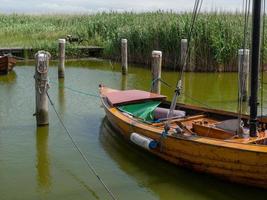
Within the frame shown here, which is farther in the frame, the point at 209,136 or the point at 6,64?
the point at 6,64

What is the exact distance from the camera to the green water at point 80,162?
7.93 meters

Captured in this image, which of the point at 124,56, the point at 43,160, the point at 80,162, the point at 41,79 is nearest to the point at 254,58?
the point at 80,162

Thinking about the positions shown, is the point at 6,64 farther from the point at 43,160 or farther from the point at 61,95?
the point at 43,160

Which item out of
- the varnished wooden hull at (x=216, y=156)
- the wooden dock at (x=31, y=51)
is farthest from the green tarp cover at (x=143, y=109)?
the wooden dock at (x=31, y=51)

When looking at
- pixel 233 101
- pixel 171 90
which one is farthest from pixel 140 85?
pixel 233 101

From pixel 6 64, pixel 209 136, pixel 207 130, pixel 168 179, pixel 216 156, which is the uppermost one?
pixel 6 64

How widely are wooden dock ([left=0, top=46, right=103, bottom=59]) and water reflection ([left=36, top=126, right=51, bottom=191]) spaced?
13.4 metres

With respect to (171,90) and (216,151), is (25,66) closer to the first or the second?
(171,90)

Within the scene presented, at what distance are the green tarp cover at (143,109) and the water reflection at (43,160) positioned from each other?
1.83 meters

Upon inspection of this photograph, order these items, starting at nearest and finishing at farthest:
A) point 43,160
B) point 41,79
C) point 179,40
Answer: point 43,160 < point 41,79 < point 179,40

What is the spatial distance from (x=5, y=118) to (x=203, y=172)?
614 cm

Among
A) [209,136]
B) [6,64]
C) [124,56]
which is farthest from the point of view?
[124,56]

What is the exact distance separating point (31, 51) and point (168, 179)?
17289 millimetres

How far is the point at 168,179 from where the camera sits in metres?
8.54
